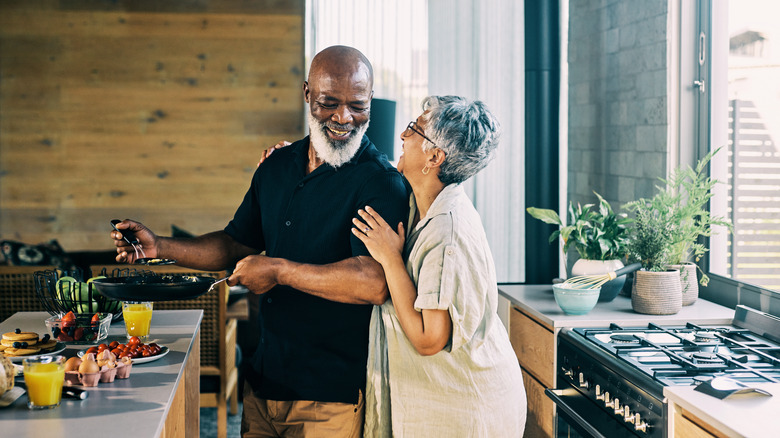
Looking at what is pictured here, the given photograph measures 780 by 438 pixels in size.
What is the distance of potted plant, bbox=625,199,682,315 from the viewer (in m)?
2.58

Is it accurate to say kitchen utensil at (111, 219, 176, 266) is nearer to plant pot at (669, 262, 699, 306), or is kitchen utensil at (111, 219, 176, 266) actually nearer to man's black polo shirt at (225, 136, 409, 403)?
man's black polo shirt at (225, 136, 409, 403)

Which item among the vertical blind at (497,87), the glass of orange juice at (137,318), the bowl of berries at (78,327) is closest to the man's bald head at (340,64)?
the glass of orange juice at (137,318)

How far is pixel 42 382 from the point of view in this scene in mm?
1569

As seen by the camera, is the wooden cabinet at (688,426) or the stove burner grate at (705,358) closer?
the wooden cabinet at (688,426)

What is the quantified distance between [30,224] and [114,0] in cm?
148

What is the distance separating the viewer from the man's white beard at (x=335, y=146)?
2.02 metres

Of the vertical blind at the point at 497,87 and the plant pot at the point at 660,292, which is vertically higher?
the vertical blind at the point at 497,87

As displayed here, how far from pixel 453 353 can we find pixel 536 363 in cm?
108

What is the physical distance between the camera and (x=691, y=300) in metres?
2.77

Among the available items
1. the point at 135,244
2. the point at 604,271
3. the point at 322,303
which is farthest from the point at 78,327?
the point at 604,271

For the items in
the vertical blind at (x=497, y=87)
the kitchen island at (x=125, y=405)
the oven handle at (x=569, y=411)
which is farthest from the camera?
the vertical blind at (x=497, y=87)

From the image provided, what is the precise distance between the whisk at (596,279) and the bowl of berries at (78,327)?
155 cm

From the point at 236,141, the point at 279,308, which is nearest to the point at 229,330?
the point at 236,141

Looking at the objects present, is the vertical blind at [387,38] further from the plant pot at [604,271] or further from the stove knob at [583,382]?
the stove knob at [583,382]
